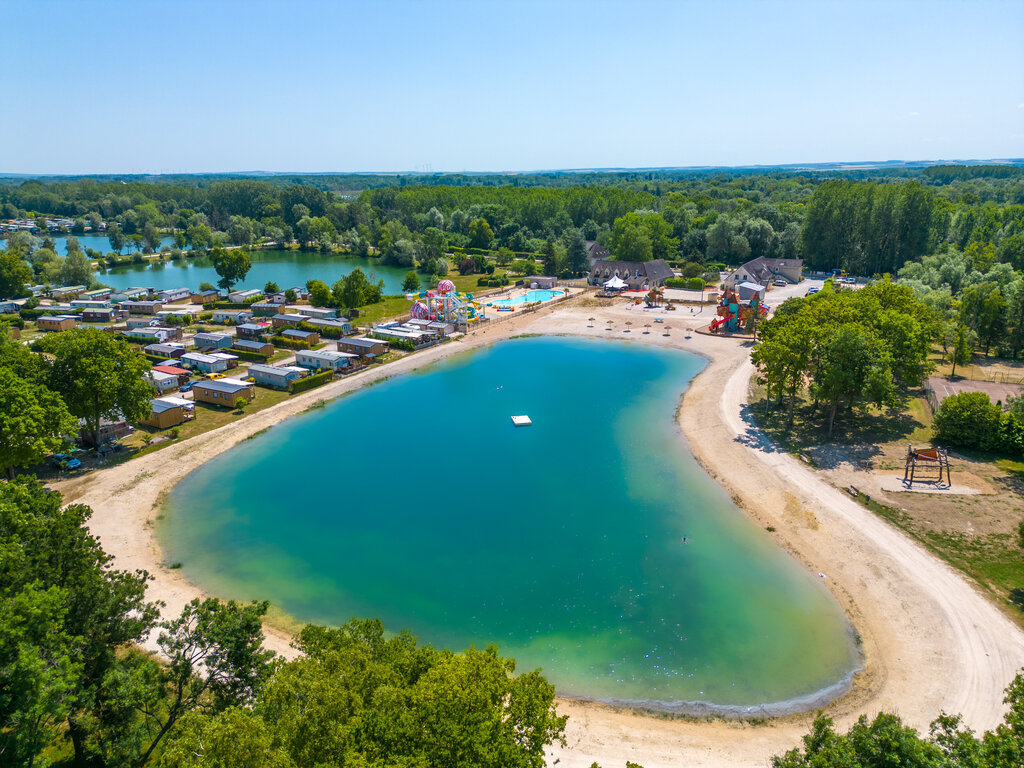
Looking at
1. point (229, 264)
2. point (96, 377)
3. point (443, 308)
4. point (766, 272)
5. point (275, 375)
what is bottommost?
point (275, 375)

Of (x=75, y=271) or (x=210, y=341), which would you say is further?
(x=75, y=271)

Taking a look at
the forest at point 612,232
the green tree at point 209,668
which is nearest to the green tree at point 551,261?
the forest at point 612,232

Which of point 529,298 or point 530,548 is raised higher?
point 529,298

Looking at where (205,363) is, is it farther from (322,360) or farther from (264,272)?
(264,272)

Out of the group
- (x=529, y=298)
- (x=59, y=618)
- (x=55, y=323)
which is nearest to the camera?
(x=59, y=618)

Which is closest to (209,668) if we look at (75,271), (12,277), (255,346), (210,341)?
(255,346)

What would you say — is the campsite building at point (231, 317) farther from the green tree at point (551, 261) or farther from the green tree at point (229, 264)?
the green tree at point (551, 261)

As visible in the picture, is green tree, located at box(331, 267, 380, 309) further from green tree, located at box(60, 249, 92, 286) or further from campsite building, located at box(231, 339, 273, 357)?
green tree, located at box(60, 249, 92, 286)

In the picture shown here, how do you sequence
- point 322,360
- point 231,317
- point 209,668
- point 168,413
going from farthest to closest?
point 231,317 → point 322,360 → point 168,413 → point 209,668
